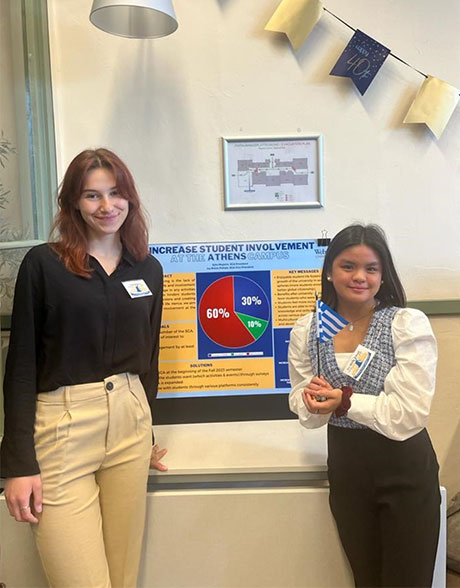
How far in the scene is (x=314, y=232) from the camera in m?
1.61

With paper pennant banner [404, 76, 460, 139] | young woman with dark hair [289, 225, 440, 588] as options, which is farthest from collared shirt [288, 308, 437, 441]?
paper pennant banner [404, 76, 460, 139]

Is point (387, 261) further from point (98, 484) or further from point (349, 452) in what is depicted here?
point (98, 484)

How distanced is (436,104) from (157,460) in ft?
4.68

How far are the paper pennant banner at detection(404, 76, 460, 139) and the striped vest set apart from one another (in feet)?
2.60

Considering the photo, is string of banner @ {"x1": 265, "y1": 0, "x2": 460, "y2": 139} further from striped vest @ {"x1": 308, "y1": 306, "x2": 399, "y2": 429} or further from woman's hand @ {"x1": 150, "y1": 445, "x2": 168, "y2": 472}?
woman's hand @ {"x1": 150, "y1": 445, "x2": 168, "y2": 472}

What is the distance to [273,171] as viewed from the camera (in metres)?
1.59

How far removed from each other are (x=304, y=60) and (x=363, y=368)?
1.09 meters

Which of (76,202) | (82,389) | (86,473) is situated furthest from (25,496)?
(76,202)

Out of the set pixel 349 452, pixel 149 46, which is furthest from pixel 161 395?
pixel 149 46

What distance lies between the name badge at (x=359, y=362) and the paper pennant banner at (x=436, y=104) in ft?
2.93

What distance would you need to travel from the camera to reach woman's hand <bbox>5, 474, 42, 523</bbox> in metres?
0.99

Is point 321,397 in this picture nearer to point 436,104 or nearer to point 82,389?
point 82,389

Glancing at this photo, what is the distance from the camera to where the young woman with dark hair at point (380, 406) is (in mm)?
1059

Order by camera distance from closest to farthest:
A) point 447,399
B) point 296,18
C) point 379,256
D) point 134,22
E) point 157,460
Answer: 1. point 379,256
2. point 157,460
3. point 134,22
4. point 296,18
5. point 447,399
